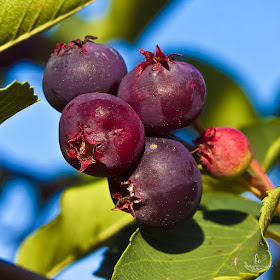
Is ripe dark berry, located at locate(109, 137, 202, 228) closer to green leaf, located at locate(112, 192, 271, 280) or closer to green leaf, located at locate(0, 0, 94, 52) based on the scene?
green leaf, located at locate(112, 192, 271, 280)

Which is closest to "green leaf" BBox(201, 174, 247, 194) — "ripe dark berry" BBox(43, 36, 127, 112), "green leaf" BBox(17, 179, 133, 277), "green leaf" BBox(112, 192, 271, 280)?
"green leaf" BBox(112, 192, 271, 280)

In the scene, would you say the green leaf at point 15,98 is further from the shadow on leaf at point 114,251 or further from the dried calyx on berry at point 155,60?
the shadow on leaf at point 114,251

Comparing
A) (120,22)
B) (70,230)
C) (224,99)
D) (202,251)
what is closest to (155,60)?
(202,251)

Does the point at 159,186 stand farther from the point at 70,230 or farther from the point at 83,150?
the point at 70,230

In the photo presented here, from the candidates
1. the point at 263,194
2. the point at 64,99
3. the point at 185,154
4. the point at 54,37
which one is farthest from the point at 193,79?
the point at 54,37

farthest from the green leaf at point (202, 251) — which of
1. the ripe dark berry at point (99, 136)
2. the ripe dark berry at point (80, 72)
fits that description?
the ripe dark berry at point (80, 72)

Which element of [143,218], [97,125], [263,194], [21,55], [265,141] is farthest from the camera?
[21,55]

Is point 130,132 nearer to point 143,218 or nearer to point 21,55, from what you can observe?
point 143,218
